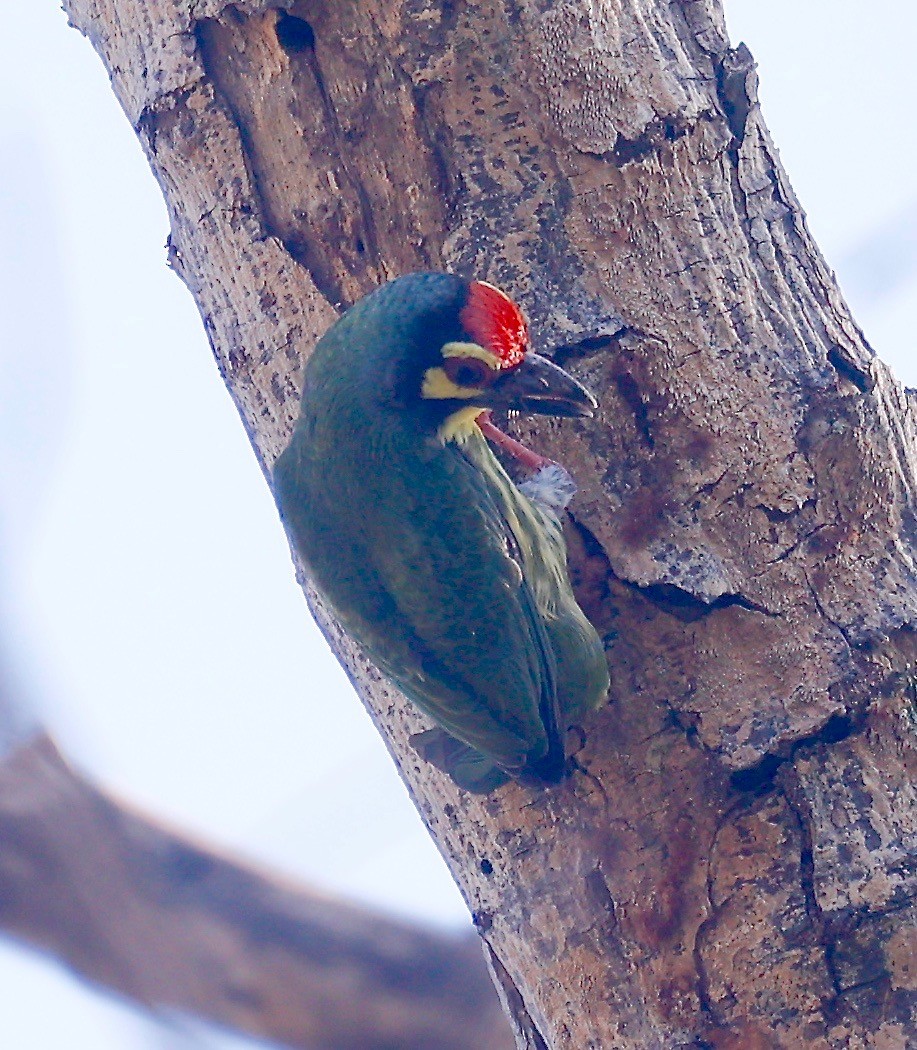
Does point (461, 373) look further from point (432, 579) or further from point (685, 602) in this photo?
point (685, 602)

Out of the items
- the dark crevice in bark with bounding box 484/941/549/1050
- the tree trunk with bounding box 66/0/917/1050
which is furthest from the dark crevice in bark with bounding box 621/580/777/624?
the dark crevice in bark with bounding box 484/941/549/1050

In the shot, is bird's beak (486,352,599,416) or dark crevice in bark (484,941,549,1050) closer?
bird's beak (486,352,599,416)

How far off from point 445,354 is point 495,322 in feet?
0.70

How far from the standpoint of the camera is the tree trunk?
2131 mm

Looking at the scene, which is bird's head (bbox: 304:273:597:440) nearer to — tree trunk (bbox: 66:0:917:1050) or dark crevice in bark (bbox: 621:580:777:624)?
tree trunk (bbox: 66:0:917:1050)

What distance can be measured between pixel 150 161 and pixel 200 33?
309mm

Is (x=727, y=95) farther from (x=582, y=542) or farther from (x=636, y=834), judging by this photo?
(x=636, y=834)

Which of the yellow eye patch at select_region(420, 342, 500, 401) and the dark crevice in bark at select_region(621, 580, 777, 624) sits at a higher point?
the yellow eye patch at select_region(420, 342, 500, 401)

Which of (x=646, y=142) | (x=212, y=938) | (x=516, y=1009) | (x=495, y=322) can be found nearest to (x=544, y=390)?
(x=495, y=322)

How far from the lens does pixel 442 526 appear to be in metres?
2.42

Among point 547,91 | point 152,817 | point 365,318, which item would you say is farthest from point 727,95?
point 152,817

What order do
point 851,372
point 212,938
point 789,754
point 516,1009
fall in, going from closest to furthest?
point 789,754
point 851,372
point 516,1009
point 212,938

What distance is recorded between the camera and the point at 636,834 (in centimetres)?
218

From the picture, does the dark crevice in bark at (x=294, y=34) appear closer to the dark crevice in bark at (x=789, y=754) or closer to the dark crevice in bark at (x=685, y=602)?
the dark crevice in bark at (x=685, y=602)
